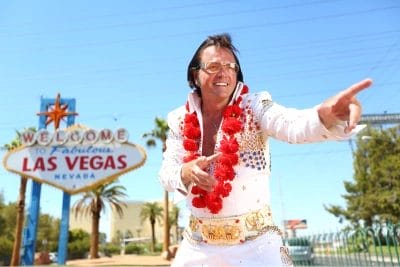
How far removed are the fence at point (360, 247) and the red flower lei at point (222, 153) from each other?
17.5 feet

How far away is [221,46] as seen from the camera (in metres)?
2.24

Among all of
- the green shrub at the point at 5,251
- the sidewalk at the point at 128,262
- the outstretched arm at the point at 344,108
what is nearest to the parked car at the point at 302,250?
the outstretched arm at the point at 344,108

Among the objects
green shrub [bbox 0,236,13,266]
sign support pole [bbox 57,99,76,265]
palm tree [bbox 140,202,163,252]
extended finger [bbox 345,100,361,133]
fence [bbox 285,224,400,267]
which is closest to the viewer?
extended finger [bbox 345,100,361,133]

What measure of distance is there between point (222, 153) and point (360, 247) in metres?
7.14

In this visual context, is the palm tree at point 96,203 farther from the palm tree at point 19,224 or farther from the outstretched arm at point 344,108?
the outstretched arm at point 344,108

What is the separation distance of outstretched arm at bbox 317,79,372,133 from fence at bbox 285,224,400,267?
576 cm

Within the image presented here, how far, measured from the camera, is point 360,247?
8.15 meters

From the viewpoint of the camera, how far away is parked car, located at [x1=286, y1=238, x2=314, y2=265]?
12.3 metres

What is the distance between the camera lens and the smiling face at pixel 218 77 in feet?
7.08

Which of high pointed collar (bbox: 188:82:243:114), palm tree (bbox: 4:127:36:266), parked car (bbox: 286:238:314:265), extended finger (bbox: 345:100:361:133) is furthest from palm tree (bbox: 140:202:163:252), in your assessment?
extended finger (bbox: 345:100:361:133)

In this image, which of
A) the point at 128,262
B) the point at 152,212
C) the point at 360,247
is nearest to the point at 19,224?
the point at 128,262

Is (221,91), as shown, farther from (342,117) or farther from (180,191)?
(342,117)

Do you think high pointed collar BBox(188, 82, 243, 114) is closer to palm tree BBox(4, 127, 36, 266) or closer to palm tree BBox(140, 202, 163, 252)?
palm tree BBox(4, 127, 36, 266)

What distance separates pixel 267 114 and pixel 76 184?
16.8m
